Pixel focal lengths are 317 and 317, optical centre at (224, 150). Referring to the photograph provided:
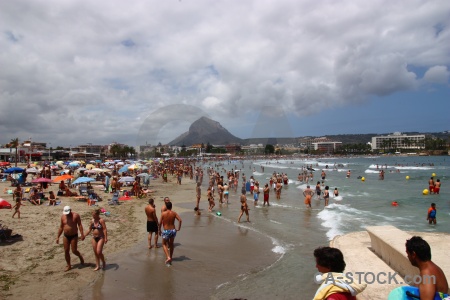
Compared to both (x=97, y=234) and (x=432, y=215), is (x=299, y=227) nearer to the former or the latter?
(x=432, y=215)

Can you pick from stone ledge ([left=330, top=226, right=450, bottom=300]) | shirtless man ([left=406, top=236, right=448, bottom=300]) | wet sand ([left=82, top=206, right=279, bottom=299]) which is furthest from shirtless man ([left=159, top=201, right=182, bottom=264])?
shirtless man ([left=406, top=236, right=448, bottom=300])

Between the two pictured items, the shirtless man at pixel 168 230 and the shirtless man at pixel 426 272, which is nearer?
the shirtless man at pixel 426 272

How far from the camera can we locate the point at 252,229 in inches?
445

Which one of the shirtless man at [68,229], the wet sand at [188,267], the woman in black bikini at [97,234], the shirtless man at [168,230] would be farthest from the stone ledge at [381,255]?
the shirtless man at [68,229]

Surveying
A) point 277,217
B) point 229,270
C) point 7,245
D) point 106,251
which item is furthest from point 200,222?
point 7,245

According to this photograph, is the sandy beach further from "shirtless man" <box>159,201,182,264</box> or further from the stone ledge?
the stone ledge

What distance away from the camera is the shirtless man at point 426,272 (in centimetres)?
246

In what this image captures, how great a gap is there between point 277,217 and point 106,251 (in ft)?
25.8

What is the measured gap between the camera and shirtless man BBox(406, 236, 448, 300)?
2.46 meters

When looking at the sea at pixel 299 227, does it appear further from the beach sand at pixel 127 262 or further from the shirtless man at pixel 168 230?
the shirtless man at pixel 168 230

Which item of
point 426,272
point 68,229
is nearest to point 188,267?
point 68,229

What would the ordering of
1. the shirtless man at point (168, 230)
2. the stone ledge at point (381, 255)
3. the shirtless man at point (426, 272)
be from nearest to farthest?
the shirtless man at point (426, 272) → the stone ledge at point (381, 255) → the shirtless man at point (168, 230)

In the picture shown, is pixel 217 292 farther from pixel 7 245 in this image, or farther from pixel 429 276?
pixel 7 245

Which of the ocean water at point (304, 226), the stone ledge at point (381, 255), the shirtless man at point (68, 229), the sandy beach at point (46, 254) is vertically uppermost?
the shirtless man at point (68, 229)
